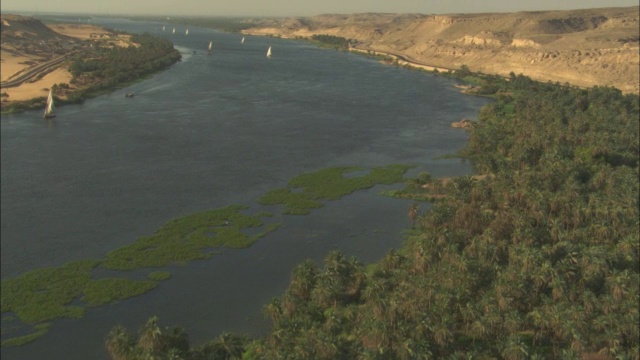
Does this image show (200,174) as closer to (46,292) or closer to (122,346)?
(46,292)

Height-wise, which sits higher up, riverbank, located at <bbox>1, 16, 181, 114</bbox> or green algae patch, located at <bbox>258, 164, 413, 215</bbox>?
riverbank, located at <bbox>1, 16, 181, 114</bbox>

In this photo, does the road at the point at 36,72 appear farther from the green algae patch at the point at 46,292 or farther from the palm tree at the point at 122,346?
the palm tree at the point at 122,346

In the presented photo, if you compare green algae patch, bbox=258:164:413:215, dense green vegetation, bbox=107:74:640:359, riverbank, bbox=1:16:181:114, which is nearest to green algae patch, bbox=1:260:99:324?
dense green vegetation, bbox=107:74:640:359

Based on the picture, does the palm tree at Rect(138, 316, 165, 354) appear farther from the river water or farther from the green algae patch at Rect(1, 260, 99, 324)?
the green algae patch at Rect(1, 260, 99, 324)

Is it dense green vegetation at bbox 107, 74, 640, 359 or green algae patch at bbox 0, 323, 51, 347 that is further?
green algae patch at bbox 0, 323, 51, 347

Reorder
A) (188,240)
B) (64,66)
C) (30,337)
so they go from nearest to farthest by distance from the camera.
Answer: (30,337) < (188,240) < (64,66)

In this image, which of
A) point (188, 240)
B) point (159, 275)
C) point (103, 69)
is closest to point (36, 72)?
point (103, 69)
